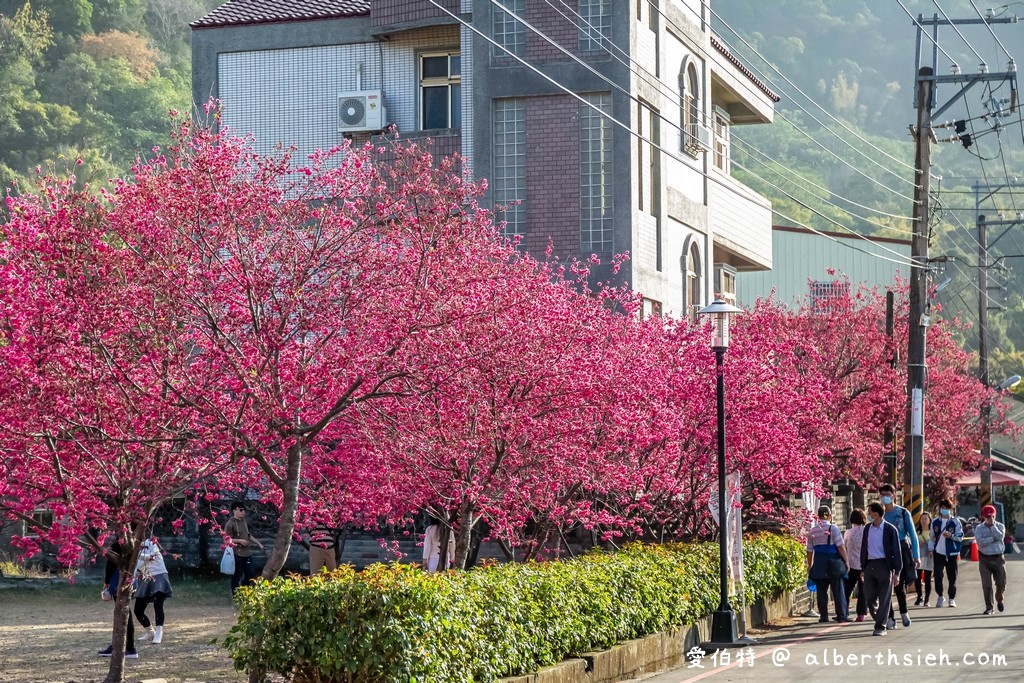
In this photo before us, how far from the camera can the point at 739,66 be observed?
35750 mm

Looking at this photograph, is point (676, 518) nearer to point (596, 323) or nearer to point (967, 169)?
point (596, 323)

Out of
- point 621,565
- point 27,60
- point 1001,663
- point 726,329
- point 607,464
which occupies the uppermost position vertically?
point 27,60

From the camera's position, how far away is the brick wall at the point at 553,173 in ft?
90.8

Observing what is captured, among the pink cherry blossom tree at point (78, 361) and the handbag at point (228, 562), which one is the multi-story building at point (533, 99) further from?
the pink cherry blossom tree at point (78, 361)

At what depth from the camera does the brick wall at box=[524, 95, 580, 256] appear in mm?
27672

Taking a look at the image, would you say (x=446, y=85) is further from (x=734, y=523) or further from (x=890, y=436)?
(x=890, y=436)

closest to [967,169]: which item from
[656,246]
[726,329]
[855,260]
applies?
[855,260]

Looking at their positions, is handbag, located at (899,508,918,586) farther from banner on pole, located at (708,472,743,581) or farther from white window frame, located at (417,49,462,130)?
white window frame, located at (417,49,462,130)

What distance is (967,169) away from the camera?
152 meters

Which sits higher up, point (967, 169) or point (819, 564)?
point (967, 169)

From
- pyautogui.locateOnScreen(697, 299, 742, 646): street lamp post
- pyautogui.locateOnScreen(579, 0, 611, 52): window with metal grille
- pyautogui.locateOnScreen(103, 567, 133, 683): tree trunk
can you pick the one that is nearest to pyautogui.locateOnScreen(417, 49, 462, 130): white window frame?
pyautogui.locateOnScreen(579, 0, 611, 52): window with metal grille

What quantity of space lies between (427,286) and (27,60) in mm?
66321

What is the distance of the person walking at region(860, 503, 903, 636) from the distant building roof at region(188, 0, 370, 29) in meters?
16.1

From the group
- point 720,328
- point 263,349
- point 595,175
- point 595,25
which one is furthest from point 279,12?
point 263,349
